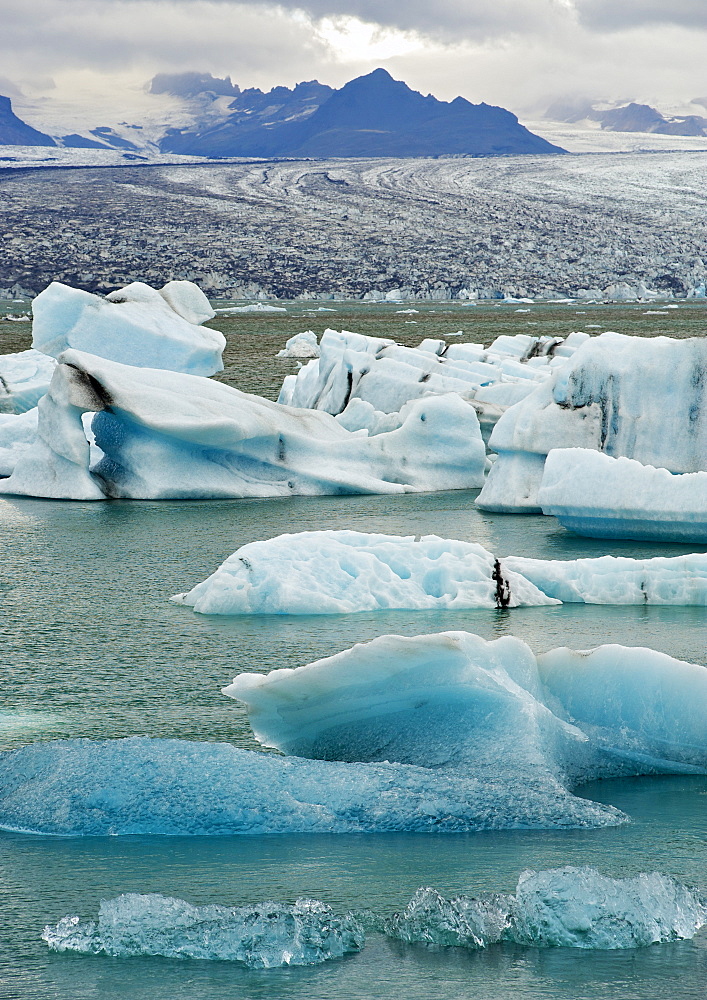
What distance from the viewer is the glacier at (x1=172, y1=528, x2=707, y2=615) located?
512cm

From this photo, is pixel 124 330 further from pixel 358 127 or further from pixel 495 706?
pixel 358 127

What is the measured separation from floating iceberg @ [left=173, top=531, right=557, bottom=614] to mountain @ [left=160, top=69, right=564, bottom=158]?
93.8m

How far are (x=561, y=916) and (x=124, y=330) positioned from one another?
12433 millimetres

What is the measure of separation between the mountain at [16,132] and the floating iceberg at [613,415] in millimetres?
153386

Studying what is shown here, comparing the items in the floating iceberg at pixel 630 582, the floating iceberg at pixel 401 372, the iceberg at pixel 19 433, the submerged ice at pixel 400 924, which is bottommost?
the iceberg at pixel 19 433

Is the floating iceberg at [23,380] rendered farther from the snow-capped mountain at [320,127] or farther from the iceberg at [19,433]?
the snow-capped mountain at [320,127]

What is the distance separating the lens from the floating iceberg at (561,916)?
2172mm

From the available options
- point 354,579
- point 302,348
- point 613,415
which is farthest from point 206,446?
point 302,348

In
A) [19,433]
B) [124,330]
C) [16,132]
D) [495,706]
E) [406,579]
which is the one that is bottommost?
[19,433]

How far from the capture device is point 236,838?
8.83 ft

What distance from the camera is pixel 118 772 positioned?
9.44 feet

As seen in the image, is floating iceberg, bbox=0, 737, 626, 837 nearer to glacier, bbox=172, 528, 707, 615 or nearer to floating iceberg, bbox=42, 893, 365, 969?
floating iceberg, bbox=42, 893, 365, 969

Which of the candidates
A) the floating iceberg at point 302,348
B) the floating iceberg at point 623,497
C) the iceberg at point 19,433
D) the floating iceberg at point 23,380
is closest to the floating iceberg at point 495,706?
the floating iceberg at point 623,497

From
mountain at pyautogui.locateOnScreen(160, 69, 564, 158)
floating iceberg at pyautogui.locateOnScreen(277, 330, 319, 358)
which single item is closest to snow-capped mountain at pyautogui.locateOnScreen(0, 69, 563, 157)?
mountain at pyautogui.locateOnScreen(160, 69, 564, 158)
